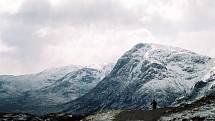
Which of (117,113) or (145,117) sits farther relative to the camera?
(117,113)

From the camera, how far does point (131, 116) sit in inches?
2410

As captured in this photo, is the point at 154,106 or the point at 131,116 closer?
the point at 131,116

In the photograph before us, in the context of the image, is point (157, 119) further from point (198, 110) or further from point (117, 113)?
point (117, 113)

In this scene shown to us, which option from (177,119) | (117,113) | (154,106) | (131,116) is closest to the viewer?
(177,119)

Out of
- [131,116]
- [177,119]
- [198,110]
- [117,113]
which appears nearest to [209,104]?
[198,110]

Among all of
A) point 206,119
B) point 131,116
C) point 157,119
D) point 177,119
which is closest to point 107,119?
point 131,116

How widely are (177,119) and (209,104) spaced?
7.29 meters

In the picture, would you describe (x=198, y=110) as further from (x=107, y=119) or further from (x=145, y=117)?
(x=107, y=119)

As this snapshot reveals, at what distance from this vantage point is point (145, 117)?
2301 inches

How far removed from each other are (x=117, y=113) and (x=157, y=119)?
1223cm

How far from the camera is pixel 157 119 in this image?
5553cm

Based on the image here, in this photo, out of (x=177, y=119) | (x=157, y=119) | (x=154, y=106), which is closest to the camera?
(x=177, y=119)

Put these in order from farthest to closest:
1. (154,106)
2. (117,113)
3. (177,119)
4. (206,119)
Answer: (154,106), (117,113), (177,119), (206,119)

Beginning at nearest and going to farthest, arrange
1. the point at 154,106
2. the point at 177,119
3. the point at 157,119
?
the point at 177,119 → the point at 157,119 → the point at 154,106
